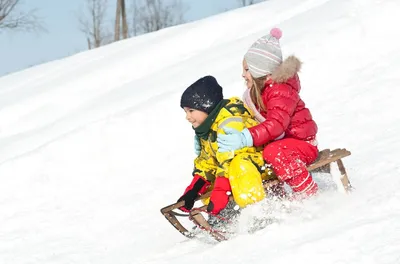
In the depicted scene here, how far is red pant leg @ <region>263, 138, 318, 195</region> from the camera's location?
170 inches

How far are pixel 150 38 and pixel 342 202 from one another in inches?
414

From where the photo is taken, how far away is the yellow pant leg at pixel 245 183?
418cm

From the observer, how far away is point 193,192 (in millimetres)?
4625

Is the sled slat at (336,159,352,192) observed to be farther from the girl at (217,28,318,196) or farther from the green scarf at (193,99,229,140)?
the green scarf at (193,99,229,140)

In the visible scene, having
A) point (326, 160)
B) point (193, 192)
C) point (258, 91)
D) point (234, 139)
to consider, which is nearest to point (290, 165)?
point (326, 160)

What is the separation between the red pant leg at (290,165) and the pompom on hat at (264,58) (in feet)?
1.76

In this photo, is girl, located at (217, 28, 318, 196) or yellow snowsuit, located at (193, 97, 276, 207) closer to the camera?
yellow snowsuit, located at (193, 97, 276, 207)

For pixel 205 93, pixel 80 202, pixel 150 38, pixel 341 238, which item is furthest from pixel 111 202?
pixel 150 38

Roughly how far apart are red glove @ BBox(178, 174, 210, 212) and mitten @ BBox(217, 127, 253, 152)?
1.56ft

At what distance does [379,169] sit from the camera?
5199 mm

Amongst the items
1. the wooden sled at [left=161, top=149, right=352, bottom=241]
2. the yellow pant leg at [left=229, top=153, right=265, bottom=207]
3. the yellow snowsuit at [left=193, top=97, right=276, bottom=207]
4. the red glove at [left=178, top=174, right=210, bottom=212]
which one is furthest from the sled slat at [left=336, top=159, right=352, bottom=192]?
the red glove at [left=178, top=174, right=210, bottom=212]

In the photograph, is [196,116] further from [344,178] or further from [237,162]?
[344,178]

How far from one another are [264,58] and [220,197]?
3.41ft

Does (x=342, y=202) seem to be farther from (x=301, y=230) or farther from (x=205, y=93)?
(x=205, y=93)
